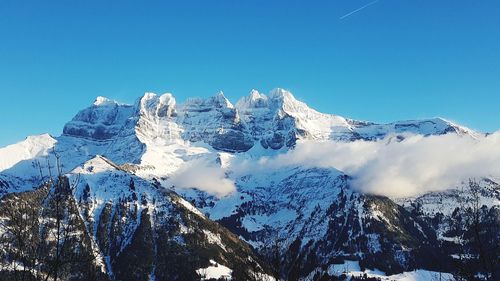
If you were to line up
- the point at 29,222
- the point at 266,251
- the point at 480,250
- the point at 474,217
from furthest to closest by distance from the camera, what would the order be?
the point at 266,251 → the point at 474,217 → the point at 480,250 → the point at 29,222

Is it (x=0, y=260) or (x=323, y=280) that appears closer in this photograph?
(x=0, y=260)

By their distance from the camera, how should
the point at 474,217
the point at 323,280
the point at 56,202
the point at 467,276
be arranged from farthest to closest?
the point at 323,280 → the point at 467,276 → the point at 474,217 → the point at 56,202

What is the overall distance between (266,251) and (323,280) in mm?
28170

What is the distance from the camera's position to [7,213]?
26516mm

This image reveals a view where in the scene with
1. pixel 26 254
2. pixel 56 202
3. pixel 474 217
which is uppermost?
pixel 474 217

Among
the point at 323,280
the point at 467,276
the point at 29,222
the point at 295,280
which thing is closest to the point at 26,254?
the point at 29,222

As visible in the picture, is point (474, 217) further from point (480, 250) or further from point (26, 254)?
point (26, 254)

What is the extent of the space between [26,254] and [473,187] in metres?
24.4

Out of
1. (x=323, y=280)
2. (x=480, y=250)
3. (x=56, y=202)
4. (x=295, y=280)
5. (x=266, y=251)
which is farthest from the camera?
(x=323, y=280)

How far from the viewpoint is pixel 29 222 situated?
28.2 meters

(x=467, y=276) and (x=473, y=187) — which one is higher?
(x=473, y=187)

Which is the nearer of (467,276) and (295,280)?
(467,276)

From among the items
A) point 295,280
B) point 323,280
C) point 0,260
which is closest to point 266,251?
point 295,280

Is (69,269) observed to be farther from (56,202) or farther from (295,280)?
(295,280)
